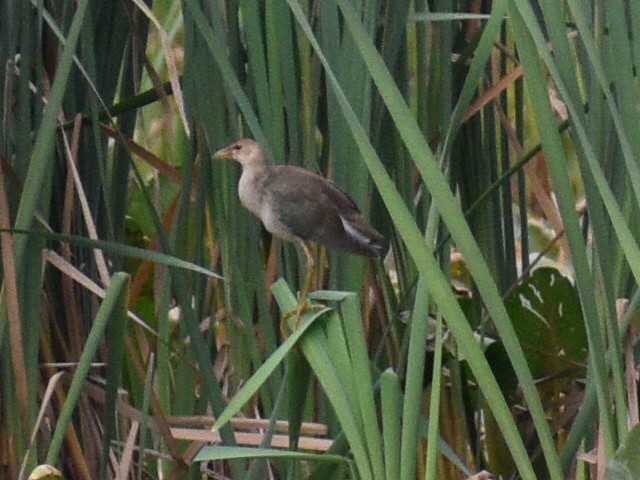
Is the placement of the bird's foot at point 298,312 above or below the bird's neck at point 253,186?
below

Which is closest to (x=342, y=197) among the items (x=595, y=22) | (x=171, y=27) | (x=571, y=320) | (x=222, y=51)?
(x=222, y=51)

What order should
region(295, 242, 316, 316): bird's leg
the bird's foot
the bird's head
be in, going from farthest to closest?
the bird's head → region(295, 242, 316, 316): bird's leg → the bird's foot

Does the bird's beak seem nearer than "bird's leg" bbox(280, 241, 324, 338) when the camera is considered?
No

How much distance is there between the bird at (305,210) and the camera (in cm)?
164

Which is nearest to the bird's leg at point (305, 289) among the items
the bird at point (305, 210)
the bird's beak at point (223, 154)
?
→ the bird at point (305, 210)

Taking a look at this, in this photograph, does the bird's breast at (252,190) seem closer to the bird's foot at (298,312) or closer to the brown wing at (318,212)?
the brown wing at (318,212)

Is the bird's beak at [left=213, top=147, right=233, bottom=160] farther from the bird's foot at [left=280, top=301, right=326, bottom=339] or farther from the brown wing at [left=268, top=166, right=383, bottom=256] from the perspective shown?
the bird's foot at [left=280, top=301, right=326, bottom=339]

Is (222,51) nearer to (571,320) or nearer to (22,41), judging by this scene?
(22,41)

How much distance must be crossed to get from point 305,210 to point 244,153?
146 mm

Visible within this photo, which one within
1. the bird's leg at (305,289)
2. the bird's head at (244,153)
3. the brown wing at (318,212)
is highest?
the bird's head at (244,153)

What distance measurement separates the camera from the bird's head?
1681 mm

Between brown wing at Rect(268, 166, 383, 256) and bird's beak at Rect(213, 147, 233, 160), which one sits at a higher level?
bird's beak at Rect(213, 147, 233, 160)

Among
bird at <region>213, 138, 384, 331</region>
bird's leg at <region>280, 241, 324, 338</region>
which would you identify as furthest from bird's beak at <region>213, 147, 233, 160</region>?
bird's leg at <region>280, 241, 324, 338</region>

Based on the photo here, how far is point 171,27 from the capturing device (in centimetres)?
283
